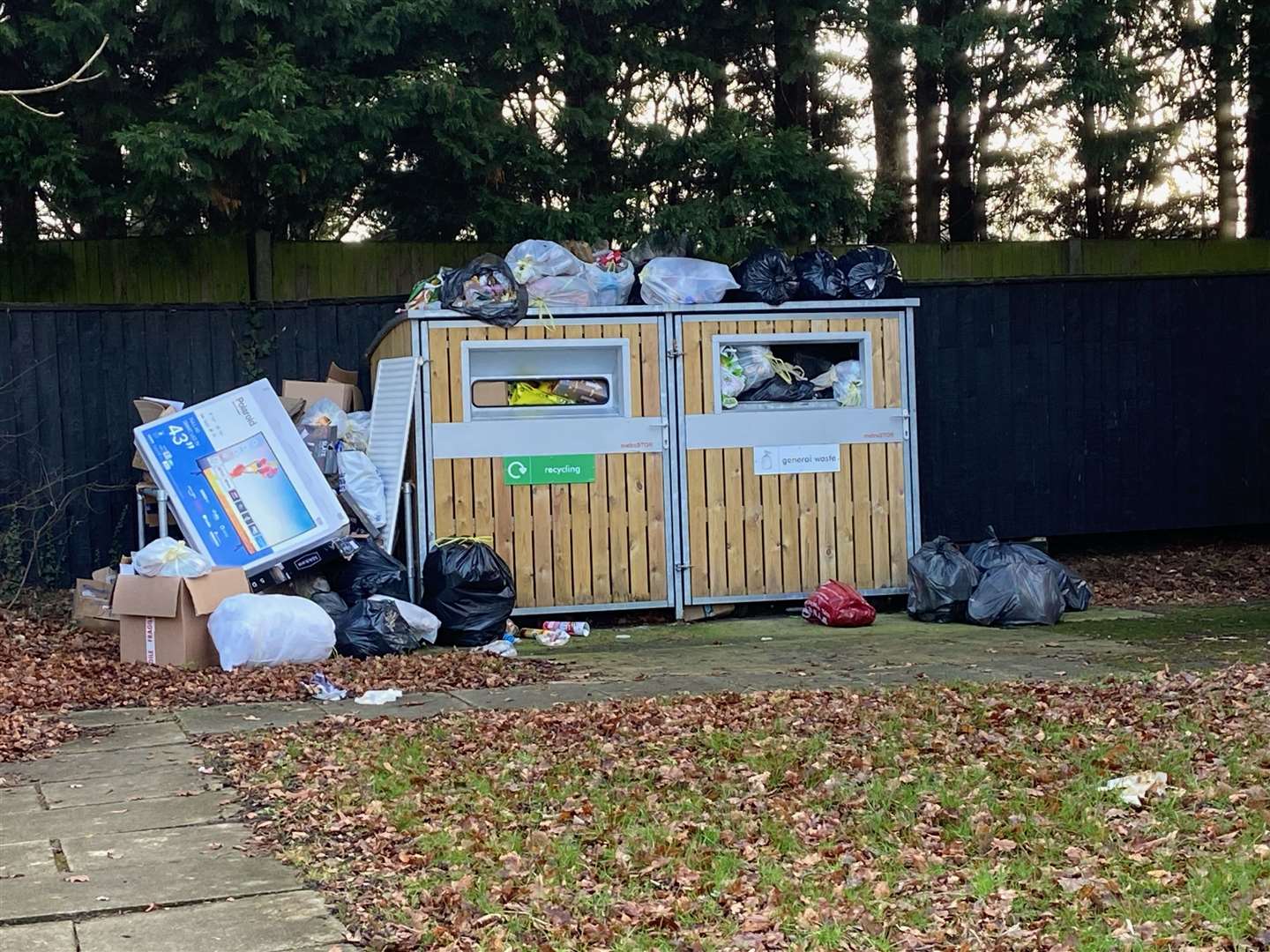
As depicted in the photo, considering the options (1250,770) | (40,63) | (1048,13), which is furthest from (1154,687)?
(40,63)

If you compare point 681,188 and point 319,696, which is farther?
point 681,188

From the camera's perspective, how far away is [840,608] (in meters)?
9.12

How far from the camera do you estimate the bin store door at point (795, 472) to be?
9469mm

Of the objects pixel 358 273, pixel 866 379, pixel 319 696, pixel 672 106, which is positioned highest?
pixel 672 106

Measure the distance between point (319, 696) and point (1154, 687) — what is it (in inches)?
149

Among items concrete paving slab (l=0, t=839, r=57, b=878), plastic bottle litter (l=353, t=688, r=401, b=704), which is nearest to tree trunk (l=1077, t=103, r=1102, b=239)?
plastic bottle litter (l=353, t=688, r=401, b=704)

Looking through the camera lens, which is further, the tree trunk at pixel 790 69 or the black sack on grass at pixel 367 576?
the tree trunk at pixel 790 69

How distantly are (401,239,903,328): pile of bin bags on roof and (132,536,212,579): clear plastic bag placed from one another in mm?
2264

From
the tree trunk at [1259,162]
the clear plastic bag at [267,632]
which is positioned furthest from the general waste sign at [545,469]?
the tree trunk at [1259,162]

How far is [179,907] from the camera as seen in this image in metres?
3.75

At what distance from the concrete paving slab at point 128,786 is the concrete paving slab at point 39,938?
1302mm

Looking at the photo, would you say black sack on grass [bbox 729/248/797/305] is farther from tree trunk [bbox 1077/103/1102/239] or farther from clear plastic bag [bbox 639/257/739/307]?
tree trunk [bbox 1077/103/1102/239]

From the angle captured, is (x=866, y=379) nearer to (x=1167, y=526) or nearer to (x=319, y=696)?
(x=1167, y=526)

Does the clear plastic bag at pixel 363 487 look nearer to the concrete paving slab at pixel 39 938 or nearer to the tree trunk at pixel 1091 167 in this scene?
the concrete paving slab at pixel 39 938
